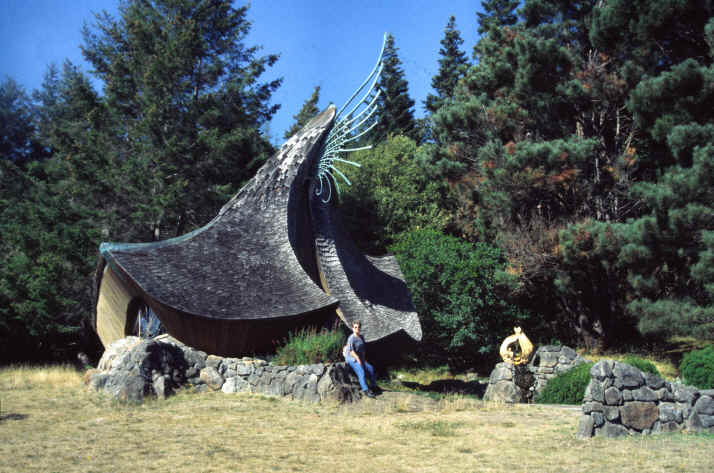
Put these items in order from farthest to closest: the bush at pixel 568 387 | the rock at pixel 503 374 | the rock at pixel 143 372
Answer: the rock at pixel 503 374 < the bush at pixel 568 387 < the rock at pixel 143 372

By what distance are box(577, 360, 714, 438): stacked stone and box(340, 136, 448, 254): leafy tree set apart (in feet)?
60.8

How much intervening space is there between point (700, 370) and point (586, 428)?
16.2 ft

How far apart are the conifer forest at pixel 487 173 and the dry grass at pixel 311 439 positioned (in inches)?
333

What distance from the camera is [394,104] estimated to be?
38.2 m

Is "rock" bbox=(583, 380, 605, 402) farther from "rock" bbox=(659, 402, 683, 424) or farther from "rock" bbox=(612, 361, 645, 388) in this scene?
"rock" bbox=(659, 402, 683, 424)

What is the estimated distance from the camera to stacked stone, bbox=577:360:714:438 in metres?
7.25

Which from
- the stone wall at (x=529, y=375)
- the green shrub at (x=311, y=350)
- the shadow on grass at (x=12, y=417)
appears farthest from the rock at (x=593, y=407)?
the shadow on grass at (x=12, y=417)

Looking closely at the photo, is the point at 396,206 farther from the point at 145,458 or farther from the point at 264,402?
the point at 145,458

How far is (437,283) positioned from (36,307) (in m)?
13.6

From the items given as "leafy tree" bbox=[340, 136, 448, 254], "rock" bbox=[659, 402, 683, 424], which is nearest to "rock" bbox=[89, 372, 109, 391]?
"rock" bbox=[659, 402, 683, 424]

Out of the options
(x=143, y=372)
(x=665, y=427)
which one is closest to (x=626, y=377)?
(x=665, y=427)

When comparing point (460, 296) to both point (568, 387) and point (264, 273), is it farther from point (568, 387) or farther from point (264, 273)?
point (568, 387)

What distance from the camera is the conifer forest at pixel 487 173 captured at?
16375 mm

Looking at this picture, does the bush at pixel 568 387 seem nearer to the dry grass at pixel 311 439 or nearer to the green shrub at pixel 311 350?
the dry grass at pixel 311 439
